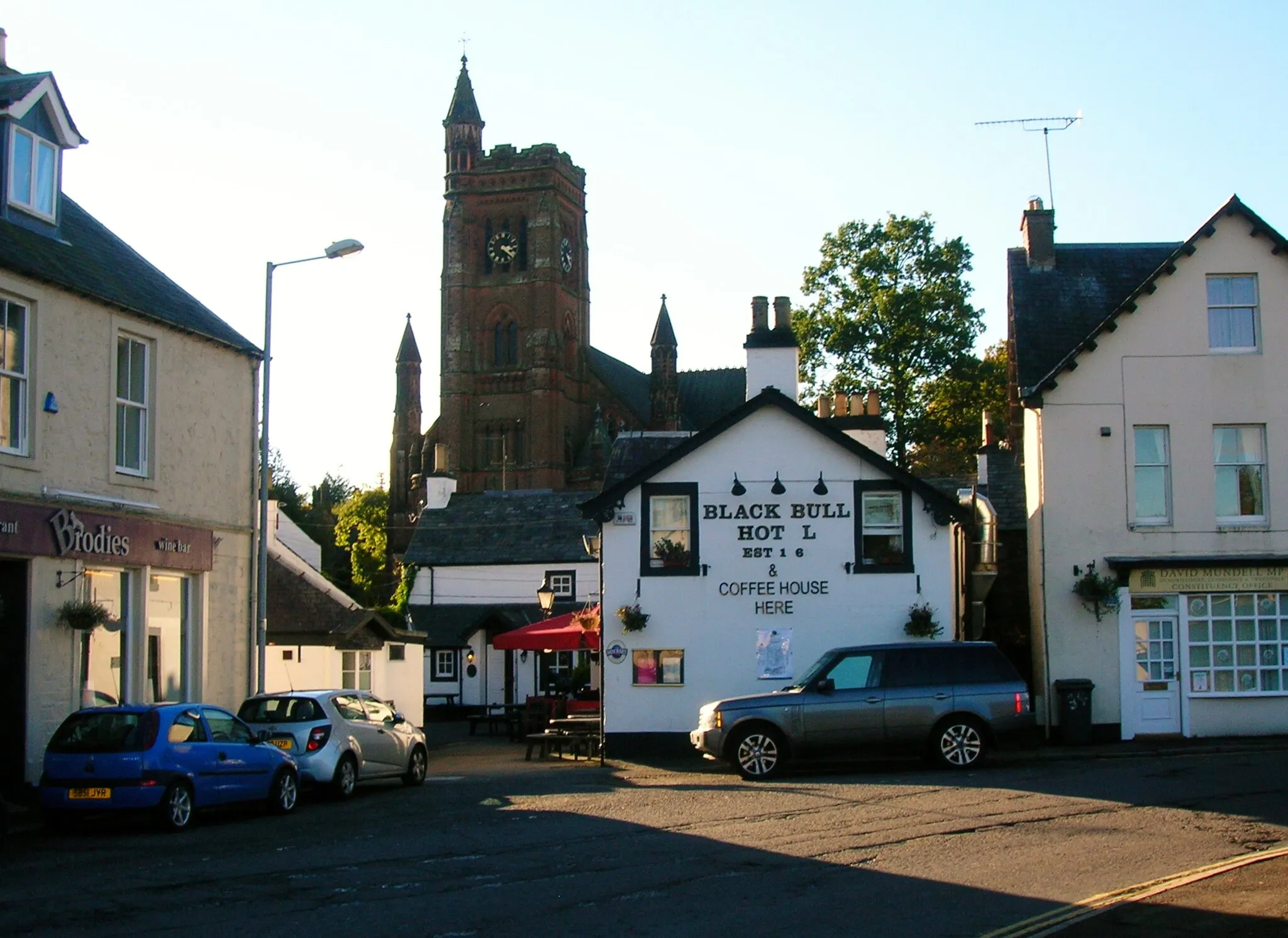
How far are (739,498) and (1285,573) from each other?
9.71 metres

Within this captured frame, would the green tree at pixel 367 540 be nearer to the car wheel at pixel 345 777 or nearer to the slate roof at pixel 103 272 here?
the slate roof at pixel 103 272

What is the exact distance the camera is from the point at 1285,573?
26.9 meters

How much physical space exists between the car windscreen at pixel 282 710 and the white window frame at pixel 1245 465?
641 inches

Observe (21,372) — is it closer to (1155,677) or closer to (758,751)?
(758,751)

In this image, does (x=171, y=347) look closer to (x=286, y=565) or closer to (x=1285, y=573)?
(x=286, y=565)

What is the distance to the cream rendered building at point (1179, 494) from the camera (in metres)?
27.0

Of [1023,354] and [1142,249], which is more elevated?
[1142,249]

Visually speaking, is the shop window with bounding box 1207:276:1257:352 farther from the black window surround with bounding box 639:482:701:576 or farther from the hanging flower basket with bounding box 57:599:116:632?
the hanging flower basket with bounding box 57:599:116:632

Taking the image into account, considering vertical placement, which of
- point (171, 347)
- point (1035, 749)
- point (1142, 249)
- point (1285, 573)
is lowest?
point (1035, 749)

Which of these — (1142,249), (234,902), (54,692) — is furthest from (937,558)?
(234,902)

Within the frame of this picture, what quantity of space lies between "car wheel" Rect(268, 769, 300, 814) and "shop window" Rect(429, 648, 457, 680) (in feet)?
128

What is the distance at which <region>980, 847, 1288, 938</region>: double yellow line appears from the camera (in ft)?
33.2

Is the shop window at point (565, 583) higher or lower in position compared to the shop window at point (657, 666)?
higher

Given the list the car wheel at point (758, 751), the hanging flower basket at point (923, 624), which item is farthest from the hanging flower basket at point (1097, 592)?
the car wheel at point (758, 751)
